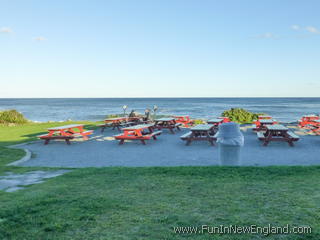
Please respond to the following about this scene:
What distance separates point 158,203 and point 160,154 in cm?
531

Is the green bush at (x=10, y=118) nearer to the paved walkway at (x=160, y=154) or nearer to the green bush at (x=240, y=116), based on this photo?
the paved walkway at (x=160, y=154)

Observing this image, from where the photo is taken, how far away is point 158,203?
425 cm

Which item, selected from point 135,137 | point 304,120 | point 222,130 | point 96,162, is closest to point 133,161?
point 96,162

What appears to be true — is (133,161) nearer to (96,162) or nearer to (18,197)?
(96,162)

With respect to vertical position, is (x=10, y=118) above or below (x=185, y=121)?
above

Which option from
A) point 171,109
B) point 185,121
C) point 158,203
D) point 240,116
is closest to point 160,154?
point 158,203

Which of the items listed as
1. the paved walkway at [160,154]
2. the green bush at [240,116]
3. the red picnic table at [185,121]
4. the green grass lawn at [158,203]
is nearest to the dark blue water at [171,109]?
the green bush at [240,116]

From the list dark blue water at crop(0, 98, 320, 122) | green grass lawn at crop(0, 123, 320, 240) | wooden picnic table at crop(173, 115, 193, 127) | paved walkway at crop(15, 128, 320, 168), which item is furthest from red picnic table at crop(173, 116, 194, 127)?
green grass lawn at crop(0, 123, 320, 240)

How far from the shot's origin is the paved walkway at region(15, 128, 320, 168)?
Answer: 812 centimetres

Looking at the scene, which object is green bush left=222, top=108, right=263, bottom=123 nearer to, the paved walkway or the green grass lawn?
the paved walkway

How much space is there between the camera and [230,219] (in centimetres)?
357

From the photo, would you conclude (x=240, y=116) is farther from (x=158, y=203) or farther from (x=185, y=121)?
(x=158, y=203)

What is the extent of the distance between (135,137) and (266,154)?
5.10m

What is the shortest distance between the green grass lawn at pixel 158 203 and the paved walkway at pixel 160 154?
187cm
